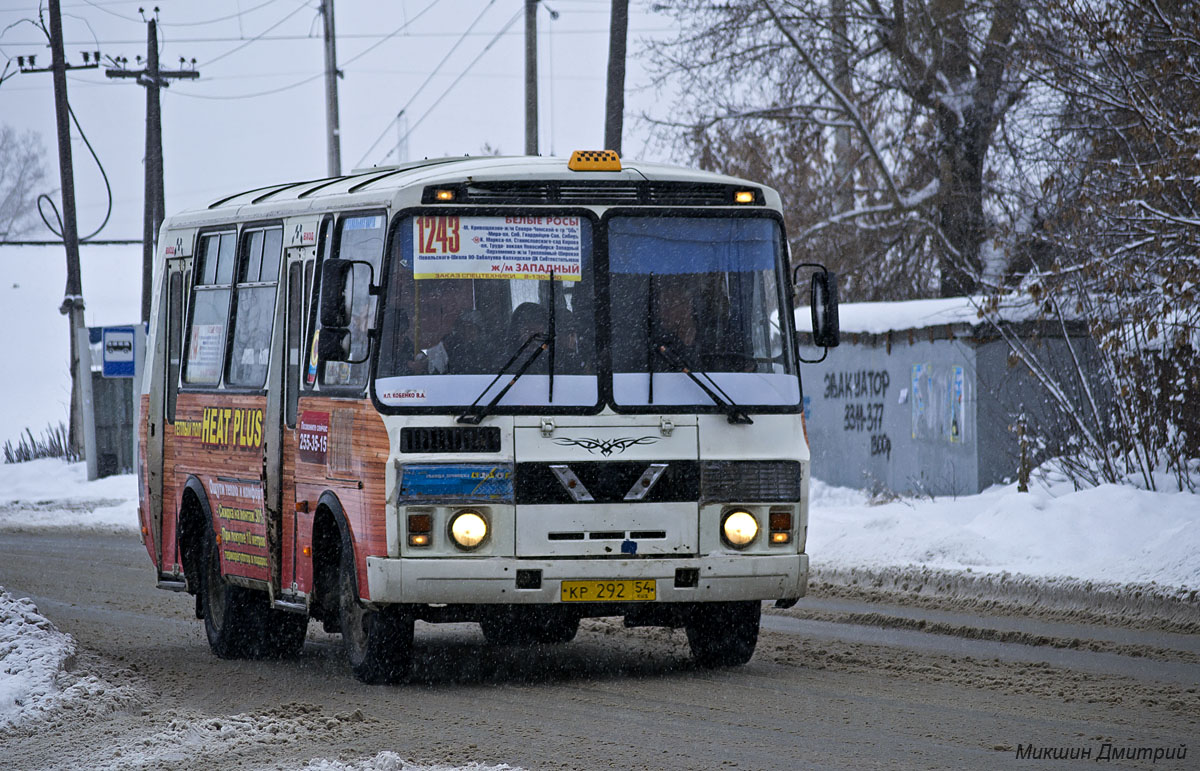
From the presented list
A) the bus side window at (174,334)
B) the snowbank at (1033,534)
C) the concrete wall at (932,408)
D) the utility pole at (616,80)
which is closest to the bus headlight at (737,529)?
the snowbank at (1033,534)

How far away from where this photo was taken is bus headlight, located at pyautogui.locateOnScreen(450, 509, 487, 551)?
918cm

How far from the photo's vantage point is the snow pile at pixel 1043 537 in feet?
44.0

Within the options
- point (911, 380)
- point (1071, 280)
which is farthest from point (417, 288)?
point (911, 380)

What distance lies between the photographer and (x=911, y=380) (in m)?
21.8

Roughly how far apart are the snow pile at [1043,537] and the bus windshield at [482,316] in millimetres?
5589

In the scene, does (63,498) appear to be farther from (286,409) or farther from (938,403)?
(286,409)

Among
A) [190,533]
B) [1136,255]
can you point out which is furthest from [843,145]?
[190,533]

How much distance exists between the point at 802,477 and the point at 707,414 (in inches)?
26.0

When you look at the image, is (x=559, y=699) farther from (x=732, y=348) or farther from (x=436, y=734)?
(x=732, y=348)

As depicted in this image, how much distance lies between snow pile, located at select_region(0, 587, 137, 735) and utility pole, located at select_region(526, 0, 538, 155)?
57.4 feet

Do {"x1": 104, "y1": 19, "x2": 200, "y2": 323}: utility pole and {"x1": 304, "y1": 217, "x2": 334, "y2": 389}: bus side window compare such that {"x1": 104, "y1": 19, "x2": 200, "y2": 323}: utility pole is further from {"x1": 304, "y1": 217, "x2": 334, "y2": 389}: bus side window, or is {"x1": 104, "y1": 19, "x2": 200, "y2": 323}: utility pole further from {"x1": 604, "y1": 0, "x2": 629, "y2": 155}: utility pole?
{"x1": 304, "y1": 217, "x2": 334, "y2": 389}: bus side window

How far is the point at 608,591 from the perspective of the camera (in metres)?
9.35

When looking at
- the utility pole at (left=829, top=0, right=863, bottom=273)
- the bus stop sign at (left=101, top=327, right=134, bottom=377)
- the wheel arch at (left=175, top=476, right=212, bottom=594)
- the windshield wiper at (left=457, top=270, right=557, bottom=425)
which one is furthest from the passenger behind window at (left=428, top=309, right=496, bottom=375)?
the bus stop sign at (left=101, top=327, right=134, bottom=377)

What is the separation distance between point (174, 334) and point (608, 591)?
194 inches
